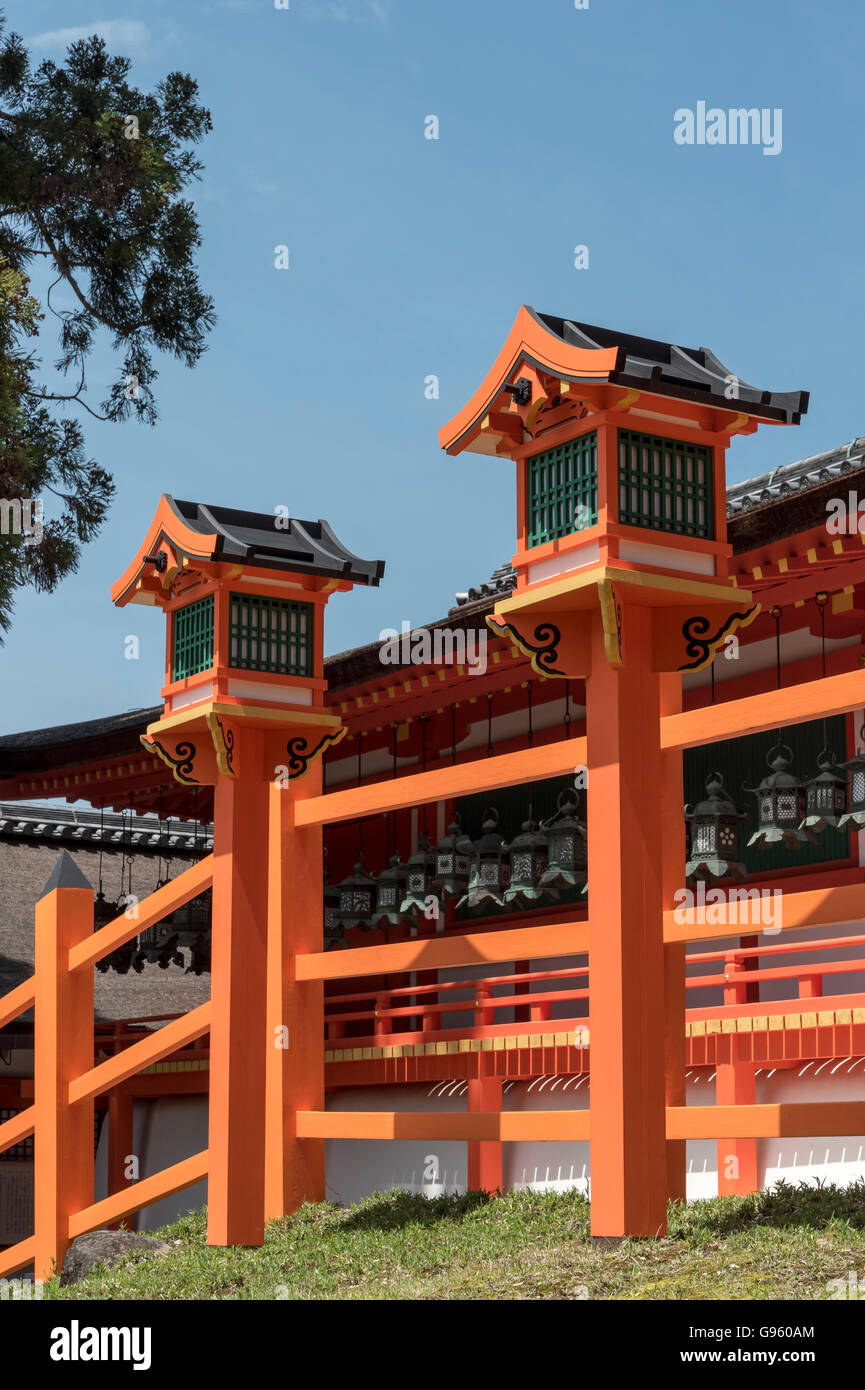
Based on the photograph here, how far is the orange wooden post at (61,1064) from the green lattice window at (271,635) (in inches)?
91.0

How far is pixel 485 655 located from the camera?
39.4 feet

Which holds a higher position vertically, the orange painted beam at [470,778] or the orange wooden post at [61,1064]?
the orange painted beam at [470,778]

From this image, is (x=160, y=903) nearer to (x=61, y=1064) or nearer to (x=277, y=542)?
(x=61, y=1064)

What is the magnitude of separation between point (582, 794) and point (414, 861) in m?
1.47

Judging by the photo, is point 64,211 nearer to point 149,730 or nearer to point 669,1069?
point 149,730

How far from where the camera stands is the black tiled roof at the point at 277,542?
30.8ft

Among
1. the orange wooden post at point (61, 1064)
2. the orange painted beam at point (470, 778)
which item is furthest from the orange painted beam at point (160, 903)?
the orange painted beam at point (470, 778)

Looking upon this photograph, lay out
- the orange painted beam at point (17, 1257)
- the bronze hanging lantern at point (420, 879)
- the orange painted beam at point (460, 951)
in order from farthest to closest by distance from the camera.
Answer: the bronze hanging lantern at point (420, 879) < the orange painted beam at point (17, 1257) < the orange painted beam at point (460, 951)

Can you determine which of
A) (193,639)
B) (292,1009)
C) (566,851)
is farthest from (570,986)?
(193,639)

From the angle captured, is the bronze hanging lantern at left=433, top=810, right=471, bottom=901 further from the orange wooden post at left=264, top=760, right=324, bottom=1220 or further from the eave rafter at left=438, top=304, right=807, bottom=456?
the eave rafter at left=438, top=304, right=807, bottom=456

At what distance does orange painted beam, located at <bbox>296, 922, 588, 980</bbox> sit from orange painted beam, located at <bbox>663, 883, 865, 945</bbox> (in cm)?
64

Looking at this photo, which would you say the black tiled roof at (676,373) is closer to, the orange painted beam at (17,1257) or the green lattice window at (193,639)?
the green lattice window at (193,639)

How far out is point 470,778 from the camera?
8805mm
